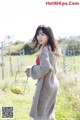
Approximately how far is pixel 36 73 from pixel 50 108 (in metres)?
0.37

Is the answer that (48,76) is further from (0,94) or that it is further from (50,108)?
(0,94)

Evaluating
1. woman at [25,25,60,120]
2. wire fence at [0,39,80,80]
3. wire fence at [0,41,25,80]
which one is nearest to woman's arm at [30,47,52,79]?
woman at [25,25,60,120]

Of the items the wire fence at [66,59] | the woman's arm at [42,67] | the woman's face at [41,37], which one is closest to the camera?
the woman's arm at [42,67]

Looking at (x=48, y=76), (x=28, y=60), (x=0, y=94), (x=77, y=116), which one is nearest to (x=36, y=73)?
(x=48, y=76)

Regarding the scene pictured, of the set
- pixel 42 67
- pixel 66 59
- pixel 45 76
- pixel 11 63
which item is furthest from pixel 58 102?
pixel 66 59

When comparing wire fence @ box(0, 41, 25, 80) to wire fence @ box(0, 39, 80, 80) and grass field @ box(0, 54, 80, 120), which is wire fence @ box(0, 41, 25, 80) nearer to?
wire fence @ box(0, 39, 80, 80)

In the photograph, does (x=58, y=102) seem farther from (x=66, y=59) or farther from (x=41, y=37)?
(x=66, y=59)

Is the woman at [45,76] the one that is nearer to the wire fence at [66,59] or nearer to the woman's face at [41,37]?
the woman's face at [41,37]

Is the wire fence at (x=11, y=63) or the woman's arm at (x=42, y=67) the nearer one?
the woman's arm at (x=42, y=67)

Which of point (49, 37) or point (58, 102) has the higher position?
point (49, 37)

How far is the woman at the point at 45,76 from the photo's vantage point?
296 centimetres

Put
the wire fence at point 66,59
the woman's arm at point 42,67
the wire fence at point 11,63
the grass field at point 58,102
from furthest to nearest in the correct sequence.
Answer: the wire fence at point 11,63 < the wire fence at point 66,59 < the grass field at point 58,102 < the woman's arm at point 42,67

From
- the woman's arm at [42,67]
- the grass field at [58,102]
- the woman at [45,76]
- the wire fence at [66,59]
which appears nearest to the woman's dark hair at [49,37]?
the woman at [45,76]

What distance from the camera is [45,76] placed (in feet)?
9.87
